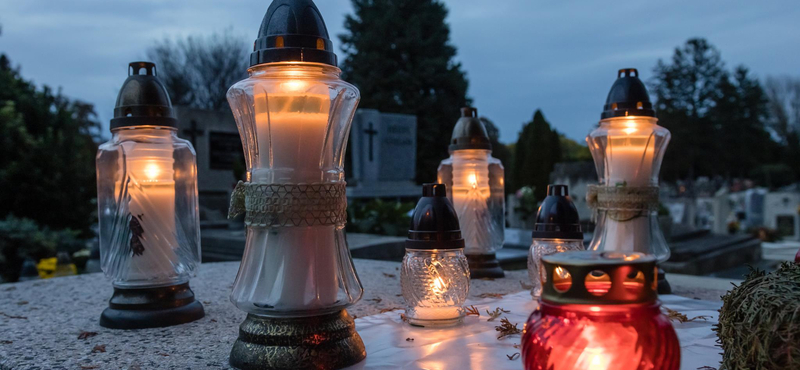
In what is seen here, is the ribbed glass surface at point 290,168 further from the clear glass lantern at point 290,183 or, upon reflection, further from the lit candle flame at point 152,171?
the lit candle flame at point 152,171

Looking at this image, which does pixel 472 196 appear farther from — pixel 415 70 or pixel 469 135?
pixel 415 70

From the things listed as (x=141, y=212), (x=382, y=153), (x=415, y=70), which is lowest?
(x=141, y=212)

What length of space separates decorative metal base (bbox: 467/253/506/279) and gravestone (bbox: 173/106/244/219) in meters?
10.5

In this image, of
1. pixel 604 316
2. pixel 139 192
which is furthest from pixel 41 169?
pixel 604 316

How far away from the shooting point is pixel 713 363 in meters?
1.86

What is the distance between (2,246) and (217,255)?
2.78 metres

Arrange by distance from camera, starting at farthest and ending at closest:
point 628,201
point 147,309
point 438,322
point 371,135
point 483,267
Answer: point 371,135
point 483,267
point 628,201
point 147,309
point 438,322

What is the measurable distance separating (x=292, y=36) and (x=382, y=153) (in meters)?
13.2

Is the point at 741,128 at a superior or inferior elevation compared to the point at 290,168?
superior

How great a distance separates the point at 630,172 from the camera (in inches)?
127

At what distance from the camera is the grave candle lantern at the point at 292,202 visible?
187cm

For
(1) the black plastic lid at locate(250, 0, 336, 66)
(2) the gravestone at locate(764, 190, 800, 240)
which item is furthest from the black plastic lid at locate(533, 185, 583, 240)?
(2) the gravestone at locate(764, 190, 800, 240)

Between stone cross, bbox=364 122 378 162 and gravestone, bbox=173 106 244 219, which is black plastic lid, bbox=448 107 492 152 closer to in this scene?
gravestone, bbox=173 106 244 219

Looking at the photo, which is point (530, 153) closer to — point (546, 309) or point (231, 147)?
point (231, 147)
